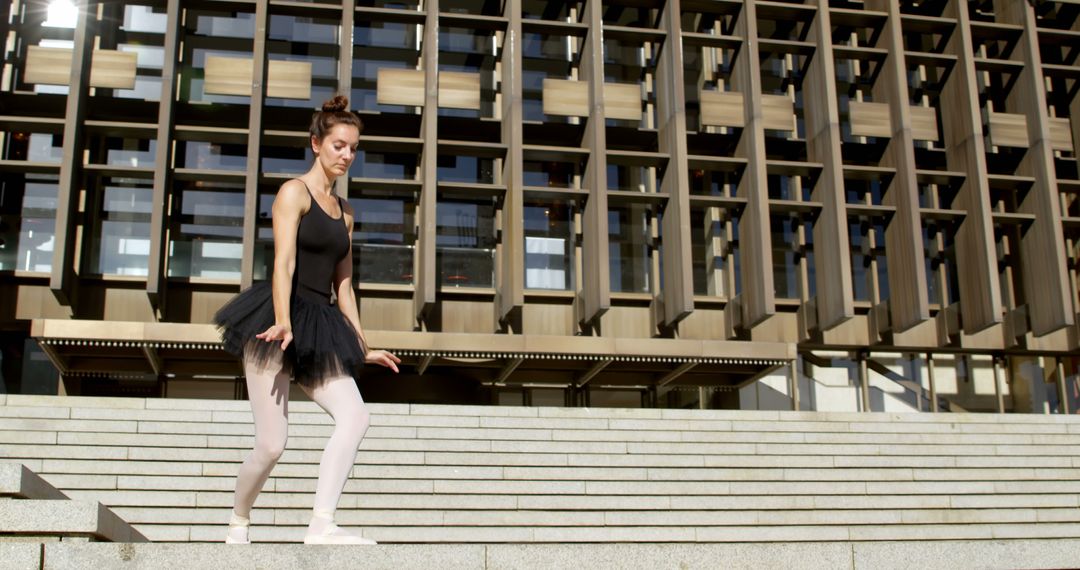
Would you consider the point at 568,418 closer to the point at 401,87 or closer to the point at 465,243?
the point at 465,243

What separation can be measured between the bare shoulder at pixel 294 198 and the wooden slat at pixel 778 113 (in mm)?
17420

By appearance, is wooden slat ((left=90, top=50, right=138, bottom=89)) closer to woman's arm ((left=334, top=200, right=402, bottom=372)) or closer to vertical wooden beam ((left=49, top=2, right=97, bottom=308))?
vertical wooden beam ((left=49, top=2, right=97, bottom=308))

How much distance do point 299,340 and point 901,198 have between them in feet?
60.0

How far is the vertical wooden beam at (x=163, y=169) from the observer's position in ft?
62.6

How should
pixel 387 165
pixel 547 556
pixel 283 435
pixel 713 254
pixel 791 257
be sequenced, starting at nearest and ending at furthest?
pixel 547 556 < pixel 283 435 < pixel 387 165 < pixel 713 254 < pixel 791 257

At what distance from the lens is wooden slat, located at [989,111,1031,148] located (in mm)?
22891

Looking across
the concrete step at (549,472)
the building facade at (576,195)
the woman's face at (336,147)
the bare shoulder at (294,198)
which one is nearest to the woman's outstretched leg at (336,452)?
the bare shoulder at (294,198)

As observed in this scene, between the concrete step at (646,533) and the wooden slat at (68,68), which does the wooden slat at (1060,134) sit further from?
the wooden slat at (68,68)

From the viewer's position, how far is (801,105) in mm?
23266

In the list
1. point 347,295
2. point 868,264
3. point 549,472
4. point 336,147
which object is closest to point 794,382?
point 868,264

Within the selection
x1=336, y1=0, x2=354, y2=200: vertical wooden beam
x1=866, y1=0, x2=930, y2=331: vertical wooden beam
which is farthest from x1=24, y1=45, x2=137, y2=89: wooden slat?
x1=866, y1=0, x2=930, y2=331: vertical wooden beam

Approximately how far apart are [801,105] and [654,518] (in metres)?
13.3

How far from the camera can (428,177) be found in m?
20.2

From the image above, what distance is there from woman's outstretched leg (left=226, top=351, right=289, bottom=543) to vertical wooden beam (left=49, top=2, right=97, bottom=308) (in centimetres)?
1438
